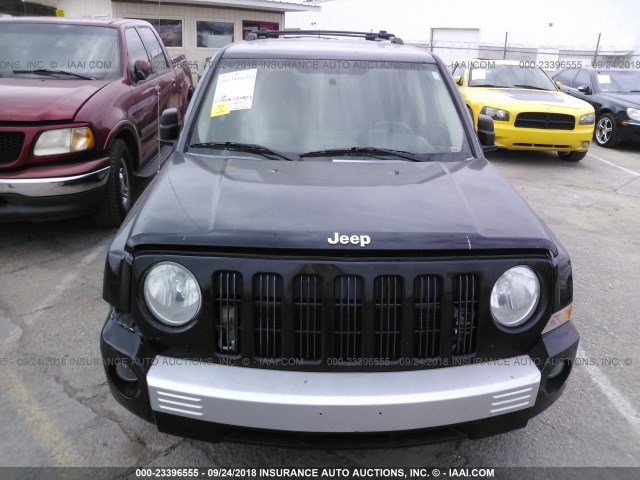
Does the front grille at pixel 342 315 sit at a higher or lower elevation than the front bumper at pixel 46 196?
higher

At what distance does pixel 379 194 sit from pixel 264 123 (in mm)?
1042

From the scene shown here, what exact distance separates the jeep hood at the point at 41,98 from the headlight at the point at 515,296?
392cm

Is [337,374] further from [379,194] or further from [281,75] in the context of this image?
[281,75]

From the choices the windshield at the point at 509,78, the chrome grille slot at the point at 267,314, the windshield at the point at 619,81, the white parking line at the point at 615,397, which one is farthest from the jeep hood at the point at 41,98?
the windshield at the point at 619,81

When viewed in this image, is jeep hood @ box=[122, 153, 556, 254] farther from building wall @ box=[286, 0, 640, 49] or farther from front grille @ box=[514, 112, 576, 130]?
building wall @ box=[286, 0, 640, 49]

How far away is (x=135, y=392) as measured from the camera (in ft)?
7.45

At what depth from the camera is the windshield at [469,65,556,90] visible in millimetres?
10258

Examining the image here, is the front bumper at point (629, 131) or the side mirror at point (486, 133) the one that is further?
the front bumper at point (629, 131)

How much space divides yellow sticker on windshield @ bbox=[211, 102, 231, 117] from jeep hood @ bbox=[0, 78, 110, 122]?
1933 mm

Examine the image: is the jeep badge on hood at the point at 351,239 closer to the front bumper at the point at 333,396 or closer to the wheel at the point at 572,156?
the front bumper at the point at 333,396

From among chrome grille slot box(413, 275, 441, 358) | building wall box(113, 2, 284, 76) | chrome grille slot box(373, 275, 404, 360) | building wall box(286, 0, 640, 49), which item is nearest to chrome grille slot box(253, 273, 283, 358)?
chrome grille slot box(373, 275, 404, 360)

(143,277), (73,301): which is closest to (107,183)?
(73,301)

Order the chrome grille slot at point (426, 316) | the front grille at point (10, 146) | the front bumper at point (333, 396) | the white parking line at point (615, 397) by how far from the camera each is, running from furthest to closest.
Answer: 1. the front grille at point (10, 146)
2. the white parking line at point (615, 397)
3. the chrome grille slot at point (426, 316)
4. the front bumper at point (333, 396)

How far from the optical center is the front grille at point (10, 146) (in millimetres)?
4578
